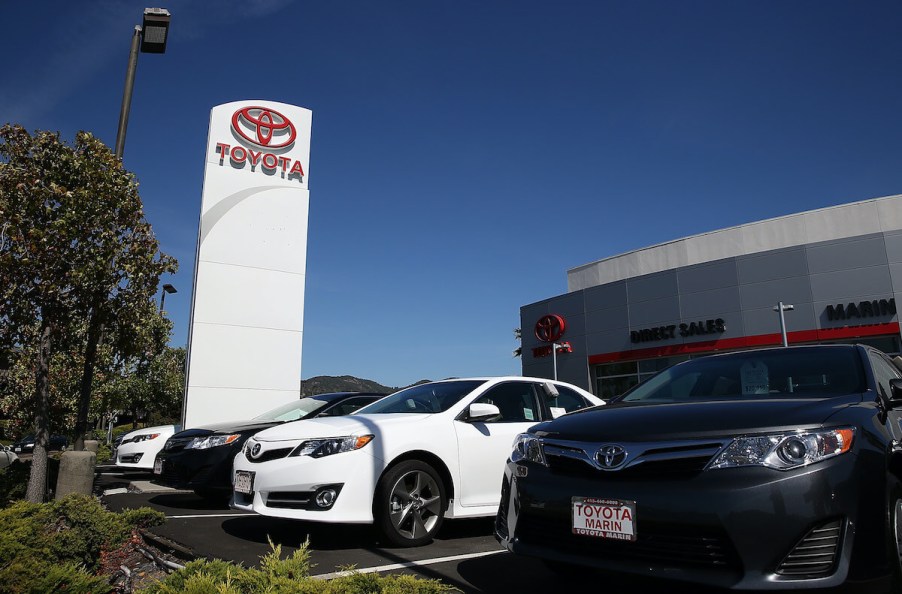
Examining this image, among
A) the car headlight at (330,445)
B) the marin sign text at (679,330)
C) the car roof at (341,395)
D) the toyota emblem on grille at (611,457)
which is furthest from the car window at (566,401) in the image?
the marin sign text at (679,330)

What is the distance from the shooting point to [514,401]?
6266 millimetres

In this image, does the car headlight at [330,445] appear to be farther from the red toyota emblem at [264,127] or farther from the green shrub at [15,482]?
the red toyota emblem at [264,127]

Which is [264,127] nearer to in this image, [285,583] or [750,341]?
[285,583]

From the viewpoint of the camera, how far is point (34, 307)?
774cm

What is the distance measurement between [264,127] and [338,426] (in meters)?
11.3

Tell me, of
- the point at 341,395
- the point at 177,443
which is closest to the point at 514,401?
the point at 341,395

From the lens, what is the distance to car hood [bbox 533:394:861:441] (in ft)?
9.32

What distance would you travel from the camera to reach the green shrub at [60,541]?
353cm

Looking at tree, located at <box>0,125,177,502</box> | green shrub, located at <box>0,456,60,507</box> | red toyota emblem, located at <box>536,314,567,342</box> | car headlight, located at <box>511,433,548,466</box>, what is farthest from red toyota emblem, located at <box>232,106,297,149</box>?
red toyota emblem, located at <box>536,314,567,342</box>

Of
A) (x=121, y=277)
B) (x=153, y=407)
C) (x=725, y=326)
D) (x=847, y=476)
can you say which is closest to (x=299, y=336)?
(x=121, y=277)

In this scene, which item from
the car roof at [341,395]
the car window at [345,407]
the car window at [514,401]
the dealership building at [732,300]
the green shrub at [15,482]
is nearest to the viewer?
the car window at [514,401]

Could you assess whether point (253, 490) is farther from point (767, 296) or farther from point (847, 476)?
point (767, 296)

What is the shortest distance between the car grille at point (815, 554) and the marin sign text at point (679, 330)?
24521mm

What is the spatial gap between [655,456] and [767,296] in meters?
24.2
